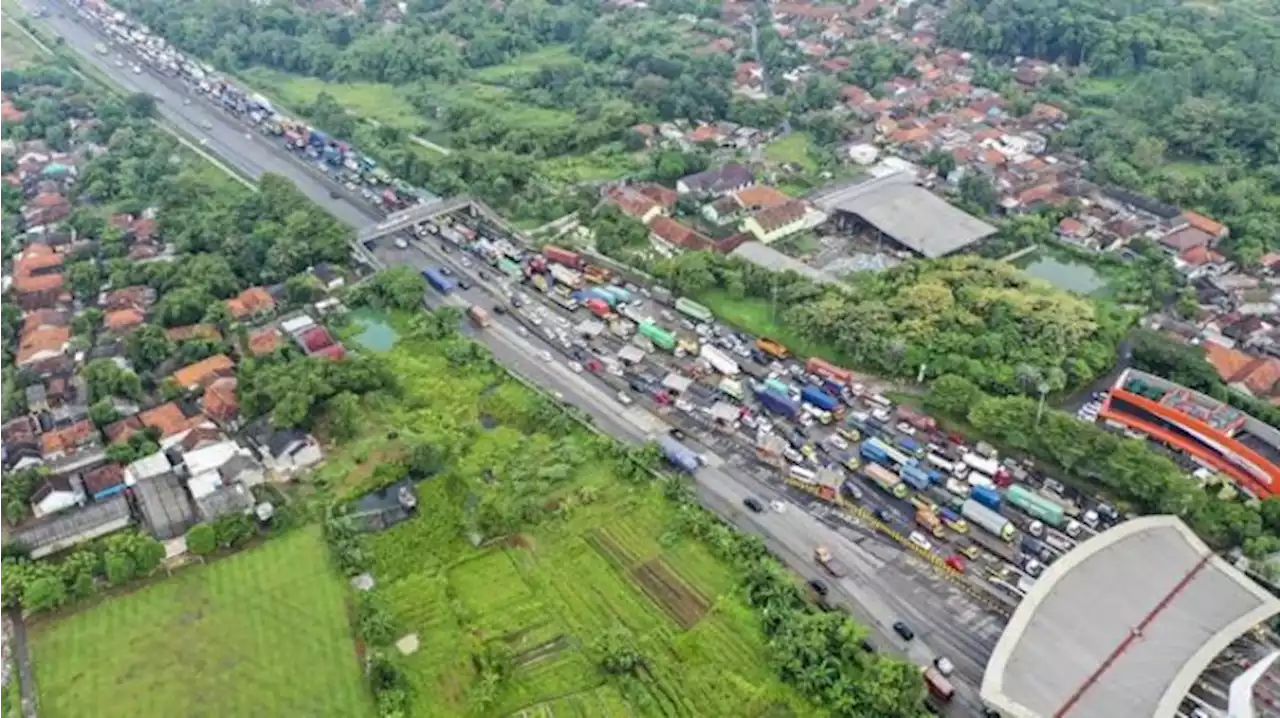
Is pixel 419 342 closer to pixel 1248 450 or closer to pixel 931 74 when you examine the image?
pixel 1248 450

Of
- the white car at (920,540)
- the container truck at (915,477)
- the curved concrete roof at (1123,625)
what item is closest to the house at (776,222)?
the container truck at (915,477)

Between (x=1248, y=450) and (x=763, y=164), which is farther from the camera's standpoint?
(x=763, y=164)

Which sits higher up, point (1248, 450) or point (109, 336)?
point (1248, 450)

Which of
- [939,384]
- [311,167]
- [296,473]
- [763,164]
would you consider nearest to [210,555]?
[296,473]

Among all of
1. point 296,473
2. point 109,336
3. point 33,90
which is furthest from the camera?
point 33,90

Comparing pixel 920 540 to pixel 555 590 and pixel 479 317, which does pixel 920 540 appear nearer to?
pixel 555 590

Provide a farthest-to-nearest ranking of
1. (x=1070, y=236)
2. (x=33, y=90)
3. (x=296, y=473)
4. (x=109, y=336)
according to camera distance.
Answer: (x=33, y=90)
(x=1070, y=236)
(x=109, y=336)
(x=296, y=473)

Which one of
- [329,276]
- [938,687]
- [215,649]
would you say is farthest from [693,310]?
[215,649]

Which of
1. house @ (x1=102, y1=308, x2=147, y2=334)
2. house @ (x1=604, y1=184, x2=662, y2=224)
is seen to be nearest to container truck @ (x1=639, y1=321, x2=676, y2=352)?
house @ (x1=604, y1=184, x2=662, y2=224)
